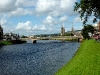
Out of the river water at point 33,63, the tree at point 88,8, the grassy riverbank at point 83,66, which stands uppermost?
the tree at point 88,8

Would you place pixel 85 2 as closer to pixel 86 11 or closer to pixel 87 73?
pixel 86 11

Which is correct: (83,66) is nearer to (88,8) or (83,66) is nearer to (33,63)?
(88,8)

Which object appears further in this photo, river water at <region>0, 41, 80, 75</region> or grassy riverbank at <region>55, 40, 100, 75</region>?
river water at <region>0, 41, 80, 75</region>

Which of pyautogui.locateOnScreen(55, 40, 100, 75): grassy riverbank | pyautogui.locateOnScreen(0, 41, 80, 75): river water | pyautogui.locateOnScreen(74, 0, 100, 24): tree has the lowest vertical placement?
pyautogui.locateOnScreen(0, 41, 80, 75): river water

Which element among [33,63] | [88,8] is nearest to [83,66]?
[88,8]

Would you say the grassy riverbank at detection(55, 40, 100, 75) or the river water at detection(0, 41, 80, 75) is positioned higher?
the grassy riverbank at detection(55, 40, 100, 75)

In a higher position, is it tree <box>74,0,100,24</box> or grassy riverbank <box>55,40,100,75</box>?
tree <box>74,0,100,24</box>

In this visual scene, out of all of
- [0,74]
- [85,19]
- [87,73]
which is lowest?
[0,74]

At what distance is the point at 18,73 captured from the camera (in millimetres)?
42094

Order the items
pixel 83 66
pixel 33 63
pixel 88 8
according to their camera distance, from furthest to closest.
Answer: pixel 33 63 < pixel 88 8 < pixel 83 66

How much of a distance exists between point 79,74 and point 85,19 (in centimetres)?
2095

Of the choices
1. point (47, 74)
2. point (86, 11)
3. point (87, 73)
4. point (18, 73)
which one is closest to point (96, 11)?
point (86, 11)

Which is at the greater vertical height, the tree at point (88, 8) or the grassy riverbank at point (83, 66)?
the tree at point (88, 8)

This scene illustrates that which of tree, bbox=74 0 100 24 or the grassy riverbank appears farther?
tree, bbox=74 0 100 24
